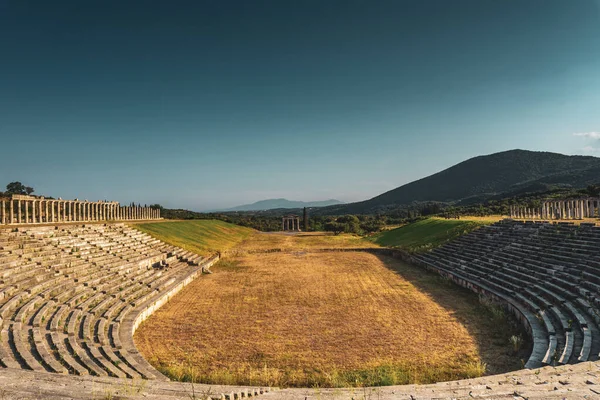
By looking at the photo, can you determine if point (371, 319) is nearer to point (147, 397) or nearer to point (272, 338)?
point (272, 338)

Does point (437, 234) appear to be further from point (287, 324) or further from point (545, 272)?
point (287, 324)

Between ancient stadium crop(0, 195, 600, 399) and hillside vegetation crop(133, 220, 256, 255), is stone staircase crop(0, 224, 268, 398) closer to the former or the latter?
ancient stadium crop(0, 195, 600, 399)

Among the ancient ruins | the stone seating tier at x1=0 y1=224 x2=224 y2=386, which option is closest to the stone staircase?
the stone seating tier at x1=0 y1=224 x2=224 y2=386

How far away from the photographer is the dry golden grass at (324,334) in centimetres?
1096

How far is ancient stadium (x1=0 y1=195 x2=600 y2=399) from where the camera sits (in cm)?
844

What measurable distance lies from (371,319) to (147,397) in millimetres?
11130

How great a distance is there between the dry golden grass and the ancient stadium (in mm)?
78

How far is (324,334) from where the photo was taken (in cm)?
1428

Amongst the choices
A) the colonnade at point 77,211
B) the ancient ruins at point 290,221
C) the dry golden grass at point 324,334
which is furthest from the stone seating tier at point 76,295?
the ancient ruins at point 290,221

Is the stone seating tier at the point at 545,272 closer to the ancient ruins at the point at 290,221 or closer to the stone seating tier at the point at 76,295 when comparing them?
the stone seating tier at the point at 76,295

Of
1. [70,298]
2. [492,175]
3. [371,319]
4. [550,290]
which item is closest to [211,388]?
[371,319]

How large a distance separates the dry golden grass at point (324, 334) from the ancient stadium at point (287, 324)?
8 centimetres

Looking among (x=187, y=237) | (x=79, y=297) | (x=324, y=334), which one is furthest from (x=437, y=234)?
(x=79, y=297)

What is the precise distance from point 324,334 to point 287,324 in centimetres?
199
